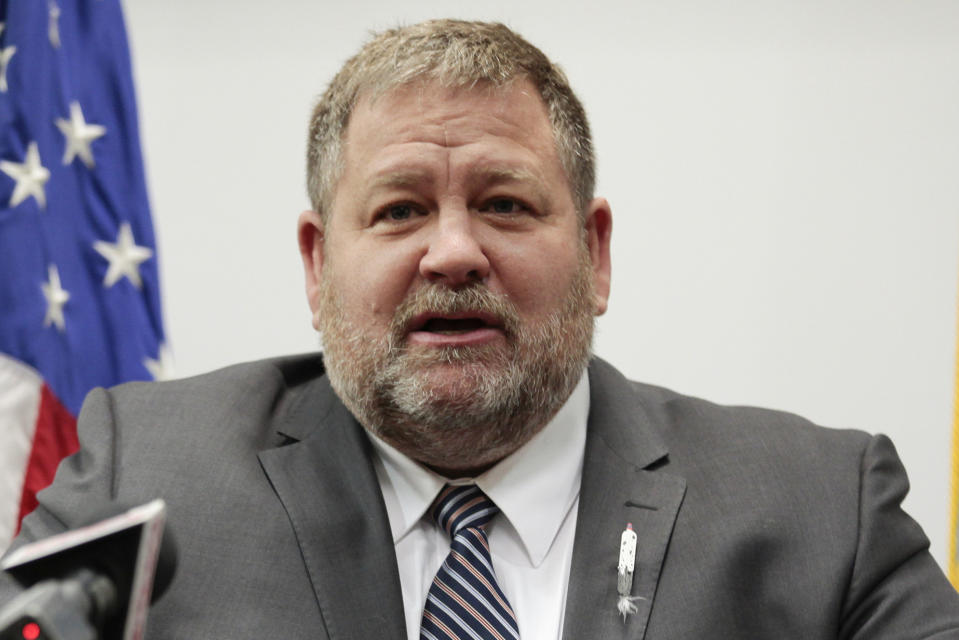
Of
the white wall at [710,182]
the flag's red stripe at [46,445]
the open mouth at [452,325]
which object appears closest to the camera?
the open mouth at [452,325]

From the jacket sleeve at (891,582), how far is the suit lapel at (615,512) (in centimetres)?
37

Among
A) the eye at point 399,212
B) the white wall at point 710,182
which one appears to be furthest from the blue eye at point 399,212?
the white wall at point 710,182

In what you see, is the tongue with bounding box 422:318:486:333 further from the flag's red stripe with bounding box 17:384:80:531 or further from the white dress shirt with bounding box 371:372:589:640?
the flag's red stripe with bounding box 17:384:80:531

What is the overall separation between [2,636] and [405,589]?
45.2 inches

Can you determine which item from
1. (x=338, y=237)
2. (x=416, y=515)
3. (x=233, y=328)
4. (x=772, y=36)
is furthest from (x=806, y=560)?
(x=233, y=328)

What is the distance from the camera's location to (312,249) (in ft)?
7.70

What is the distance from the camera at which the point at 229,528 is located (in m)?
1.94

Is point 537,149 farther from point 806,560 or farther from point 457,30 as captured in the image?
→ point 806,560

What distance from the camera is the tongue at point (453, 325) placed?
6.47 feet

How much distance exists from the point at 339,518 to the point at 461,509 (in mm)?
254

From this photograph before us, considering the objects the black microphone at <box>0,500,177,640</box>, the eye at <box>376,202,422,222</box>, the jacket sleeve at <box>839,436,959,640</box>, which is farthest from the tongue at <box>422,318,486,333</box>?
the black microphone at <box>0,500,177,640</box>

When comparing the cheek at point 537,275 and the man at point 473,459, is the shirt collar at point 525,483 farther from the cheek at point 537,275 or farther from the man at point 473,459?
the cheek at point 537,275

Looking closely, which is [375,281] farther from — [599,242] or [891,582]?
[891,582]

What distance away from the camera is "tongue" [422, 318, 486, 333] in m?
1.97
